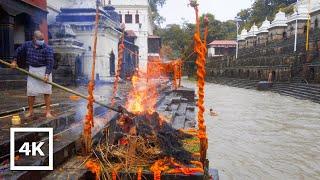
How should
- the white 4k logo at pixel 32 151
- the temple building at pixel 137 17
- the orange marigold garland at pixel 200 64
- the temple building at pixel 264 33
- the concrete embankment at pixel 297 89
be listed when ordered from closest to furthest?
the white 4k logo at pixel 32 151 → the orange marigold garland at pixel 200 64 → the concrete embankment at pixel 297 89 → the temple building at pixel 264 33 → the temple building at pixel 137 17

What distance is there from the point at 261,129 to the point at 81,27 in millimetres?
13880

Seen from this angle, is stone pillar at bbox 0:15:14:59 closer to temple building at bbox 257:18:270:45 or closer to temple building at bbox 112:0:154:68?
temple building at bbox 112:0:154:68

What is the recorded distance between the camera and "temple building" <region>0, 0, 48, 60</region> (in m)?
15.0

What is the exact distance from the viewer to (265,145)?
9.39 metres

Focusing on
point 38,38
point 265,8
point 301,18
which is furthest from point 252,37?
point 38,38

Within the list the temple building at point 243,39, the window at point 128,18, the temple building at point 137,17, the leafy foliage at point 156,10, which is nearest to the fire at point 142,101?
the temple building at point 137,17

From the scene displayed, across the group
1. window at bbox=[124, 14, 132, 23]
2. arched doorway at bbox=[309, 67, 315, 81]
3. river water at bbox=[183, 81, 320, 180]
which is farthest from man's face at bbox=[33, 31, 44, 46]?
window at bbox=[124, 14, 132, 23]

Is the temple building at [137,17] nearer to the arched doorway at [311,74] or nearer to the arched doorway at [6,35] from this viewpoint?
the arched doorway at [311,74]

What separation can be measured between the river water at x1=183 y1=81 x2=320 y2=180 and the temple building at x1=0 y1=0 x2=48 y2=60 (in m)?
8.98

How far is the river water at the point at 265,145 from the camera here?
718 cm

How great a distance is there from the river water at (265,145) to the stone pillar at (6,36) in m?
8.86

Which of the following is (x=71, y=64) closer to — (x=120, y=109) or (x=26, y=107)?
(x=26, y=107)

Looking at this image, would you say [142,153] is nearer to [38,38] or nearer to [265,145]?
[38,38]

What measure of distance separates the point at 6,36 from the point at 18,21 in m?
2.86
